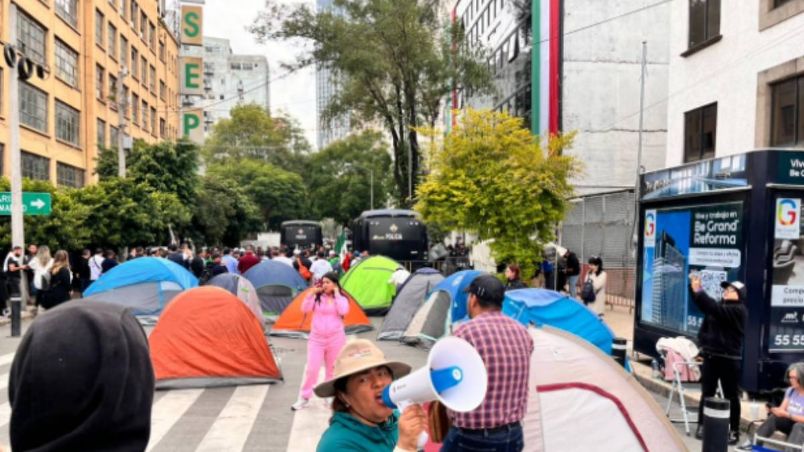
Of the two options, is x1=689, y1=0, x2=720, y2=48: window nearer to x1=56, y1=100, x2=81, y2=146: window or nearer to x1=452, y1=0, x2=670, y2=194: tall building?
x1=452, y1=0, x2=670, y2=194: tall building

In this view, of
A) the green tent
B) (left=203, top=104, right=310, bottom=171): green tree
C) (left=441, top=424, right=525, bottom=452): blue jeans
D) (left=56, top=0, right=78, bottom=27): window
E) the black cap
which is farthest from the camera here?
(left=203, top=104, right=310, bottom=171): green tree

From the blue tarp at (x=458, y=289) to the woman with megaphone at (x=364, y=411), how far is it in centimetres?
823

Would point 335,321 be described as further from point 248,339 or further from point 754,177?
point 754,177

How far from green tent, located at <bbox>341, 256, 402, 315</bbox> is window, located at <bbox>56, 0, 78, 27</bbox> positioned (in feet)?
70.4

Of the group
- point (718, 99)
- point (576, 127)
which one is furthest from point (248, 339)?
point (576, 127)

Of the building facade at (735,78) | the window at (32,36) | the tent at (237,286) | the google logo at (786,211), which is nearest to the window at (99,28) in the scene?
the window at (32,36)

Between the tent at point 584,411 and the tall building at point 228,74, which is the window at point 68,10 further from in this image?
the tall building at point 228,74

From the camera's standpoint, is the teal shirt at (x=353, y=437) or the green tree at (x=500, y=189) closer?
the teal shirt at (x=353, y=437)

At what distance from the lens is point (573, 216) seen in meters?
24.0

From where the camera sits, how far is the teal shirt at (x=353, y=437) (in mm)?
2633

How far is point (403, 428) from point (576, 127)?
2671cm

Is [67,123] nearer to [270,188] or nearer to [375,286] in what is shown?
[375,286]

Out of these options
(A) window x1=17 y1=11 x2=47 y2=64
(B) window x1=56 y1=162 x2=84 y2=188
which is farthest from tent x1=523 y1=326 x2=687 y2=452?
(B) window x1=56 y1=162 x2=84 y2=188

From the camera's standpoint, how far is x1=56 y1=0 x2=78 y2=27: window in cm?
2963
